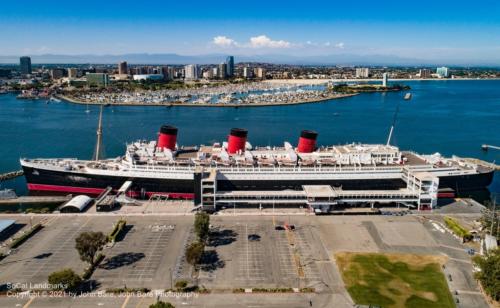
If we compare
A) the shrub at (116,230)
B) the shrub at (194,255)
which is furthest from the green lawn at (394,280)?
the shrub at (116,230)

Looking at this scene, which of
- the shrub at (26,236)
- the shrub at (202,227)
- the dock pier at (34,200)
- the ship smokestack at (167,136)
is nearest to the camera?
the shrub at (202,227)

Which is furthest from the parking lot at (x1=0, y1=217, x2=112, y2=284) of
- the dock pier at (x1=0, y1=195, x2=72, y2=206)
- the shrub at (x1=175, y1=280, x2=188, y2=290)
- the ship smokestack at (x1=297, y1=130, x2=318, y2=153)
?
the ship smokestack at (x1=297, y1=130, x2=318, y2=153)

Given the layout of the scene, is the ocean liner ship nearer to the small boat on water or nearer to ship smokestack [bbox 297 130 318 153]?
ship smokestack [bbox 297 130 318 153]

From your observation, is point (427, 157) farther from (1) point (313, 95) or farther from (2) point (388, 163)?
(1) point (313, 95)

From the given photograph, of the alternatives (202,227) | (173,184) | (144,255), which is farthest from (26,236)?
(202,227)

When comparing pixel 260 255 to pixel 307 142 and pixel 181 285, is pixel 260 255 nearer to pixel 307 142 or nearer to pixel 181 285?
pixel 181 285

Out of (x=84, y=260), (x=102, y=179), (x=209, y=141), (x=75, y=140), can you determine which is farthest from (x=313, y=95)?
(x=84, y=260)

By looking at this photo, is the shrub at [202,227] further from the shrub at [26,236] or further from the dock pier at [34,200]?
the dock pier at [34,200]
